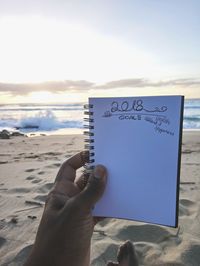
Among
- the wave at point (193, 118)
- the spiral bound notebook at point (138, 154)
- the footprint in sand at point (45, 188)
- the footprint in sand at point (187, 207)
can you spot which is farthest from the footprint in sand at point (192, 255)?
the wave at point (193, 118)

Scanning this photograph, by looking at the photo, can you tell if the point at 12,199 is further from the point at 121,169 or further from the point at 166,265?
the point at 121,169

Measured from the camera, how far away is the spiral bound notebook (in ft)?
4.39

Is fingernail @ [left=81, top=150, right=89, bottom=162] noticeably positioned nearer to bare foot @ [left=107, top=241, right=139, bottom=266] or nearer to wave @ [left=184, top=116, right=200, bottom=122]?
bare foot @ [left=107, top=241, right=139, bottom=266]

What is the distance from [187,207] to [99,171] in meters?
2.15

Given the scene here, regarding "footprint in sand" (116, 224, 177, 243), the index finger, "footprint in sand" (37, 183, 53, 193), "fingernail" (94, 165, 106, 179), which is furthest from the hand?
"footprint in sand" (37, 183, 53, 193)

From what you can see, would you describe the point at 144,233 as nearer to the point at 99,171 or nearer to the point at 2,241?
the point at 2,241

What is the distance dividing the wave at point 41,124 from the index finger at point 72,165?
11125 mm

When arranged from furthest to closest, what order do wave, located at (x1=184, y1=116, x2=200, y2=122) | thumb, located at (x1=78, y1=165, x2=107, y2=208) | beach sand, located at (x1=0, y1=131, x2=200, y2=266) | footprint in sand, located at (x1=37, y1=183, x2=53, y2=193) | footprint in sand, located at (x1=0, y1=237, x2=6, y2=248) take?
1. wave, located at (x1=184, y1=116, x2=200, y2=122)
2. footprint in sand, located at (x1=37, y1=183, x2=53, y2=193)
3. footprint in sand, located at (x1=0, y1=237, x2=6, y2=248)
4. beach sand, located at (x1=0, y1=131, x2=200, y2=266)
5. thumb, located at (x1=78, y1=165, x2=107, y2=208)

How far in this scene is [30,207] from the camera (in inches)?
133

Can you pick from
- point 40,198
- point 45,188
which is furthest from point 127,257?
point 45,188

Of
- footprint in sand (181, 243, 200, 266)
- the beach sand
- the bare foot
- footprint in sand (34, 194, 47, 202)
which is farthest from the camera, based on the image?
footprint in sand (34, 194, 47, 202)

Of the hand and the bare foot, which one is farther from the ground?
the hand

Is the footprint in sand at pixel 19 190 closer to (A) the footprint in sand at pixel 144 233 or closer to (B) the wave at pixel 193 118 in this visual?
(A) the footprint in sand at pixel 144 233

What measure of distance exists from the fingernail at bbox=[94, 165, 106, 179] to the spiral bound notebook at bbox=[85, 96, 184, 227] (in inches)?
1.0
